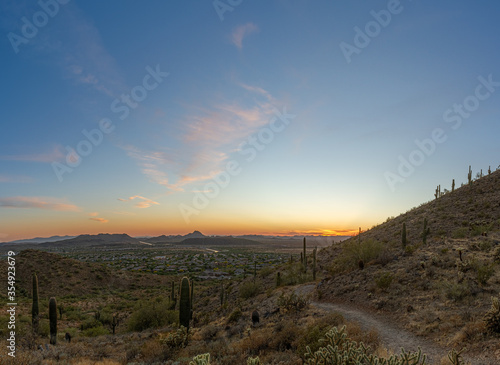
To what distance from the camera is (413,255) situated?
67.0ft

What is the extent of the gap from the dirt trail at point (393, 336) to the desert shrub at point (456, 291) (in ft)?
10.3

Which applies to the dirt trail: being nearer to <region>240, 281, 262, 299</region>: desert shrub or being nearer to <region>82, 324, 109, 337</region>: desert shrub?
<region>240, 281, 262, 299</region>: desert shrub

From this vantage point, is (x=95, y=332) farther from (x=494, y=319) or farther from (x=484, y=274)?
(x=484, y=274)

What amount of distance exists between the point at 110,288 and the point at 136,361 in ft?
127

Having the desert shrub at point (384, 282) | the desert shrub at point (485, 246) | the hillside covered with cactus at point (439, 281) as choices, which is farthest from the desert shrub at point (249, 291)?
the desert shrub at point (485, 246)

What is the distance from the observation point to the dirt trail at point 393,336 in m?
8.62

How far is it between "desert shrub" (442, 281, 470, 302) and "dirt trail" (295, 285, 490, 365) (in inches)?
123

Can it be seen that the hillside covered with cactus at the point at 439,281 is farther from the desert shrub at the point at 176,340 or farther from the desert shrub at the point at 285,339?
the desert shrub at the point at 176,340

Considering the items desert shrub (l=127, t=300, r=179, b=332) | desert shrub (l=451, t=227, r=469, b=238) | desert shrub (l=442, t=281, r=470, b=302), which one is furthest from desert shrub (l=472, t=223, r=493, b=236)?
desert shrub (l=127, t=300, r=179, b=332)

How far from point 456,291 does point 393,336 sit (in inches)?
167

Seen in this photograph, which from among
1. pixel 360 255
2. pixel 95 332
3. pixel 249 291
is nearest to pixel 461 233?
pixel 360 255

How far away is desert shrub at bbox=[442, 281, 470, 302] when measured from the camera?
12152mm

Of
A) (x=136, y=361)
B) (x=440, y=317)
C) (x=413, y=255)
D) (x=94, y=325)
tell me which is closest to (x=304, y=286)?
(x=413, y=255)

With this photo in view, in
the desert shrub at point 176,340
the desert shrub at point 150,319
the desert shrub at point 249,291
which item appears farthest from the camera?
the desert shrub at point 249,291
